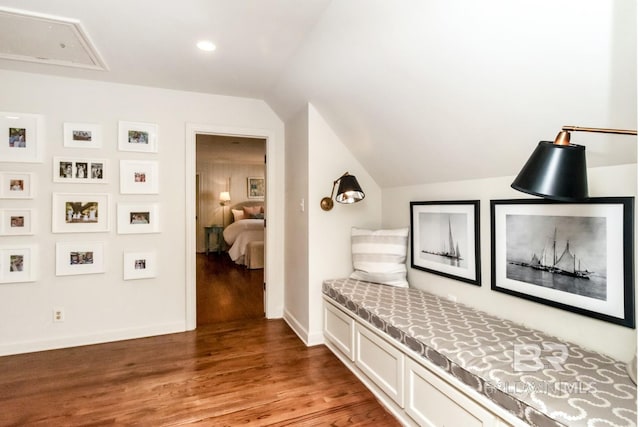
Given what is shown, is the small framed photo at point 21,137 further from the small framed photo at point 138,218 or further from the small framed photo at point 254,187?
the small framed photo at point 254,187

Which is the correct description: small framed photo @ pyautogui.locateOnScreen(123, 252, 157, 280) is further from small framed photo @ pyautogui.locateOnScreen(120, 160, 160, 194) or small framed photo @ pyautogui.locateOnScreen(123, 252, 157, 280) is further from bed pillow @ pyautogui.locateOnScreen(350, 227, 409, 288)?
bed pillow @ pyautogui.locateOnScreen(350, 227, 409, 288)

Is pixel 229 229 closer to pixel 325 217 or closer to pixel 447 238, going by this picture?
pixel 325 217

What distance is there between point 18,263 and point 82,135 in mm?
1202

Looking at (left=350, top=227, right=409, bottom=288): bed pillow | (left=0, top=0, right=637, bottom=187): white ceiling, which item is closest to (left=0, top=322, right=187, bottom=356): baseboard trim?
(left=350, top=227, right=409, bottom=288): bed pillow

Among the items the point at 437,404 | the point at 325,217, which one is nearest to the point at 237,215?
the point at 325,217

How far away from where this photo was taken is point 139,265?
10.5 feet

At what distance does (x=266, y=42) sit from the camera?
235 cm

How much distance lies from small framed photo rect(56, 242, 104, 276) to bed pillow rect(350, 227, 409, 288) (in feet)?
7.74

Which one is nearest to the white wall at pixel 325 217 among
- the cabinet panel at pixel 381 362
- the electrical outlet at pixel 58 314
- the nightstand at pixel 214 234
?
the cabinet panel at pixel 381 362

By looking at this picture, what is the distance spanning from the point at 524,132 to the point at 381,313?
128 cm

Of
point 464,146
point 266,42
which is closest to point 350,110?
point 266,42

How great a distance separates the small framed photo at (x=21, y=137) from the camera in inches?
110

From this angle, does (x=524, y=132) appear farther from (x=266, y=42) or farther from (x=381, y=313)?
(x=266, y=42)

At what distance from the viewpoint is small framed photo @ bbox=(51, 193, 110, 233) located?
2.94m
